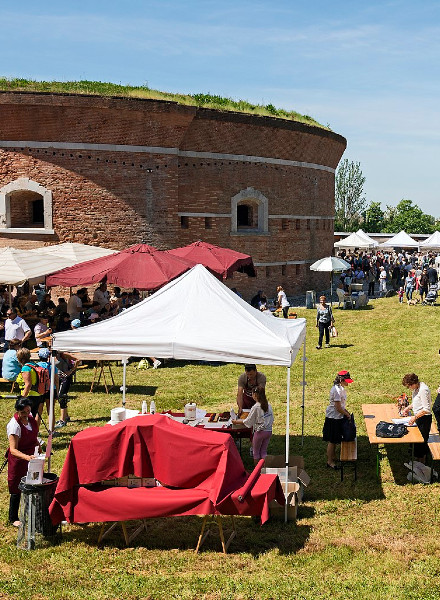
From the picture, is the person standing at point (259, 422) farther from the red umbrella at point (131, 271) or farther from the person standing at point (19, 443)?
the red umbrella at point (131, 271)

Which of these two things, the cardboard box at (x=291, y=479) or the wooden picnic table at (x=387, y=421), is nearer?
the cardboard box at (x=291, y=479)

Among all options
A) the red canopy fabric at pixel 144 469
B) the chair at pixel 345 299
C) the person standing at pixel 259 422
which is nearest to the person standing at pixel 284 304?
the chair at pixel 345 299

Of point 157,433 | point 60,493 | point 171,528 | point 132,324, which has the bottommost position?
point 171,528

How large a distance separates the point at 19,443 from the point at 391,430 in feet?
15.8

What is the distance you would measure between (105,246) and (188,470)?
17.5 meters

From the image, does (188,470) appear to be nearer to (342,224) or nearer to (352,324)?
(352,324)

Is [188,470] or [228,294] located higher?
[228,294]

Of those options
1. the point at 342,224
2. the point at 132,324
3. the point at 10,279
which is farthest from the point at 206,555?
the point at 342,224

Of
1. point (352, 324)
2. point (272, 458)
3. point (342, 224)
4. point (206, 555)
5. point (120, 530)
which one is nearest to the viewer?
point (206, 555)

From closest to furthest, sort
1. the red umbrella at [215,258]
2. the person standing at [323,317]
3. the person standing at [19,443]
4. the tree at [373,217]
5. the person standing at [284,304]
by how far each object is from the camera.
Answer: the person standing at [19,443]
the red umbrella at [215,258]
the person standing at [323,317]
the person standing at [284,304]
the tree at [373,217]

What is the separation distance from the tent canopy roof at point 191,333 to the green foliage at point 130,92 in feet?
51.2

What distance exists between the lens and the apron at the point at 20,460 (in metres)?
7.74

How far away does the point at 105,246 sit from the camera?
945 inches

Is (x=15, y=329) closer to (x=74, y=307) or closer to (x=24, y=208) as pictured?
(x=74, y=307)
